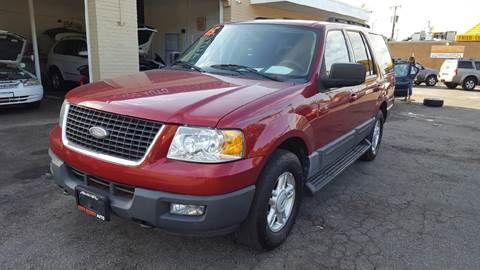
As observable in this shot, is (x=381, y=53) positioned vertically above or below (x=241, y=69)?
above

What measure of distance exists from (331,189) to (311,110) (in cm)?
160

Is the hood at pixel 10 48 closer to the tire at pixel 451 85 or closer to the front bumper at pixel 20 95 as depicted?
the front bumper at pixel 20 95

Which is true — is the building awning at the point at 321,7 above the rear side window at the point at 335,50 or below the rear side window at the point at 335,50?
above

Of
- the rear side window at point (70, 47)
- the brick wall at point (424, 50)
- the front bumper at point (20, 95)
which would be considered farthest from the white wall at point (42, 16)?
the brick wall at point (424, 50)

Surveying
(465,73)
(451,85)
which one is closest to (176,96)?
(465,73)

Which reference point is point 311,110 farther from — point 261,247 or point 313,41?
point 261,247

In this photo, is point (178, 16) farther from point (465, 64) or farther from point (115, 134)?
point (465, 64)

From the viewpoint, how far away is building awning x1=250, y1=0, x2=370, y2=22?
13.8 meters

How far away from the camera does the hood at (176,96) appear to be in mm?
2490

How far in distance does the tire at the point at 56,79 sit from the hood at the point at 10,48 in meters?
3.09

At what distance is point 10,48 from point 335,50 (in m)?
8.90

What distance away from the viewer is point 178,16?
15.4 metres

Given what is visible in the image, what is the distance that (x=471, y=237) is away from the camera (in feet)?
11.6

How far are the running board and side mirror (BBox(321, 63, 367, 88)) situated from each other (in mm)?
969
